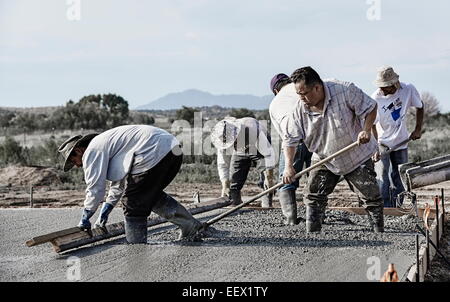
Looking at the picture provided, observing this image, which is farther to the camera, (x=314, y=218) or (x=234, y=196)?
(x=234, y=196)

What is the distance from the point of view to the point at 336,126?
5.79m

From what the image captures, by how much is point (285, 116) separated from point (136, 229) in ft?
5.28

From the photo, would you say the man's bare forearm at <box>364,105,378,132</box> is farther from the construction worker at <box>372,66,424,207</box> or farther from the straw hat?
the straw hat

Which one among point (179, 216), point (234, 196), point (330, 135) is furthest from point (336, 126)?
point (234, 196)

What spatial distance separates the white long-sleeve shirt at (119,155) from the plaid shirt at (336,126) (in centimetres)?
105

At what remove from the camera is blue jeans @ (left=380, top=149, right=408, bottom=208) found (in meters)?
7.61

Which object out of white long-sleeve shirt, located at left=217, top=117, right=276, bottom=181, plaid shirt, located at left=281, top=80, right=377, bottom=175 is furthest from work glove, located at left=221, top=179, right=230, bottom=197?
plaid shirt, located at left=281, top=80, right=377, bottom=175

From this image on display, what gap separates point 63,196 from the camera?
12.4 meters

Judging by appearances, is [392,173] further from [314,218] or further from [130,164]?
Result: [130,164]

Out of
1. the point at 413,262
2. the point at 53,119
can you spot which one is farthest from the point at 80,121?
the point at 413,262

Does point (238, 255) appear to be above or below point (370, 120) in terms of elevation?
below

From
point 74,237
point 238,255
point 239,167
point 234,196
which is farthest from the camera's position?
point 234,196

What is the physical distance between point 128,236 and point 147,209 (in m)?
0.31

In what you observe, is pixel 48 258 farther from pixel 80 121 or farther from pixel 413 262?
pixel 80 121
